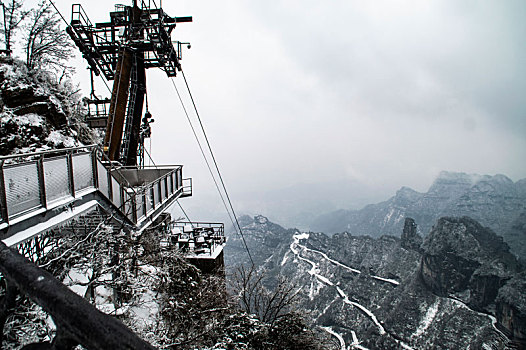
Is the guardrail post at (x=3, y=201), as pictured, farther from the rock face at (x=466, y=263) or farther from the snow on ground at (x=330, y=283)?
the rock face at (x=466, y=263)

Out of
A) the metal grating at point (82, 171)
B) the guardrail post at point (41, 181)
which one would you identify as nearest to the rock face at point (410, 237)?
the metal grating at point (82, 171)

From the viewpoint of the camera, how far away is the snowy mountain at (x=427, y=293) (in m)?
83.1

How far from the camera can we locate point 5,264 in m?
1.28

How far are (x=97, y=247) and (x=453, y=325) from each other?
10576cm

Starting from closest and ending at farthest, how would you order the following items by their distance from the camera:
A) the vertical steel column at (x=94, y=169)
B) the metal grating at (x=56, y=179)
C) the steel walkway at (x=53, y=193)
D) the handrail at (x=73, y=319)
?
the handrail at (x=73, y=319), the steel walkway at (x=53, y=193), the metal grating at (x=56, y=179), the vertical steel column at (x=94, y=169)

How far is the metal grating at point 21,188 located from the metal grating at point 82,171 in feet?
3.47

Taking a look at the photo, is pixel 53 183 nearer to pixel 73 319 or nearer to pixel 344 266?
pixel 73 319

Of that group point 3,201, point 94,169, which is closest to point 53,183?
point 3,201

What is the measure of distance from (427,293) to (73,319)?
12611 cm

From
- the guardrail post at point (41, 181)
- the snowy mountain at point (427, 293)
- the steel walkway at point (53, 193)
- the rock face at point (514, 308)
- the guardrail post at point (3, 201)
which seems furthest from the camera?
the snowy mountain at point (427, 293)

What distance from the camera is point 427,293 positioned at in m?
105

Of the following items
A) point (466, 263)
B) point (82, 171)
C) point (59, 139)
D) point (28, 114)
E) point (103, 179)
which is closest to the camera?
point (82, 171)

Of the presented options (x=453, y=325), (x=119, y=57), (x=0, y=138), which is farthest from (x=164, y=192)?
(x=453, y=325)

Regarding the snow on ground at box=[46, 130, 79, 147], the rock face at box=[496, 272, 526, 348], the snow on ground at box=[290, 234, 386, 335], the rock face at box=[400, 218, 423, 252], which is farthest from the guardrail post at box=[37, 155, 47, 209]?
the rock face at box=[400, 218, 423, 252]
